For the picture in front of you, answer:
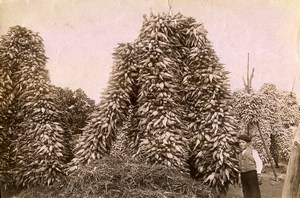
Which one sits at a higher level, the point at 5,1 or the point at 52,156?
the point at 5,1

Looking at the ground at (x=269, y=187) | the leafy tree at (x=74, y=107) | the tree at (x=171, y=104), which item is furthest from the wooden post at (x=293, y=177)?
the leafy tree at (x=74, y=107)

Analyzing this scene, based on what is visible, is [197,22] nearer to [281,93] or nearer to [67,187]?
[281,93]

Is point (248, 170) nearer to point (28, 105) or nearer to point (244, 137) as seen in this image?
point (244, 137)

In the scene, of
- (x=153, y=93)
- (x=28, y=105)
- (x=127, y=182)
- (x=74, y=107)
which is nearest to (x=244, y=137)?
(x=153, y=93)

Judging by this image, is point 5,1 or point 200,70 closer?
point 200,70

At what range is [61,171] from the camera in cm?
199

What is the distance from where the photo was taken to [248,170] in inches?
75.1

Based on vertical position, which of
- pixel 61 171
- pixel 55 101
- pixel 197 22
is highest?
pixel 197 22

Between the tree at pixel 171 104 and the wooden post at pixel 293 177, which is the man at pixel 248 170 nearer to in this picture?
the tree at pixel 171 104

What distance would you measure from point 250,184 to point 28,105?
3.58 ft

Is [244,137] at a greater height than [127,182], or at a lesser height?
greater

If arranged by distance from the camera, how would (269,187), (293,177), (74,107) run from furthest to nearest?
(74,107) → (269,187) → (293,177)

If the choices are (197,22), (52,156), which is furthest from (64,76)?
(197,22)

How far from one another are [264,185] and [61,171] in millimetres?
922
